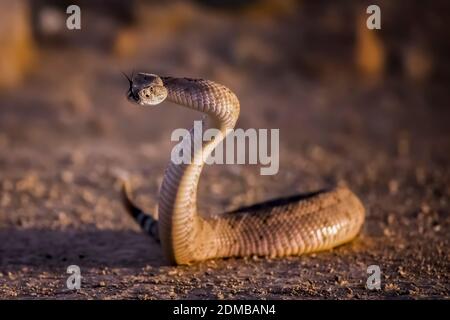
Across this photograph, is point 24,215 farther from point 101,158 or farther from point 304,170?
point 304,170

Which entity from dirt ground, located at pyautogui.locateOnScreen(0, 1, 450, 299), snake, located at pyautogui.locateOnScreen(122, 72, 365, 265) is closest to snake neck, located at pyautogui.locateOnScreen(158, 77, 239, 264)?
snake, located at pyautogui.locateOnScreen(122, 72, 365, 265)

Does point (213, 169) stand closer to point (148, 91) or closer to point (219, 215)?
point (219, 215)

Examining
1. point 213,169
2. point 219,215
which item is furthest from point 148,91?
point 213,169

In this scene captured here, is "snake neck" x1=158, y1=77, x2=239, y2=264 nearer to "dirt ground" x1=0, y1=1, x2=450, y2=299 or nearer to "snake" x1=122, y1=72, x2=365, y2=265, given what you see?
"snake" x1=122, y1=72, x2=365, y2=265

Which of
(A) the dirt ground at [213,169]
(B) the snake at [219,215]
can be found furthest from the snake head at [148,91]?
(A) the dirt ground at [213,169]

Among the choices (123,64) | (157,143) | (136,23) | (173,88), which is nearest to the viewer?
(173,88)

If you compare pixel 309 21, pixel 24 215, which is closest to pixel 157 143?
pixel 24 215

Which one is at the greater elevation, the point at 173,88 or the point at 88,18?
the point at 88,18
